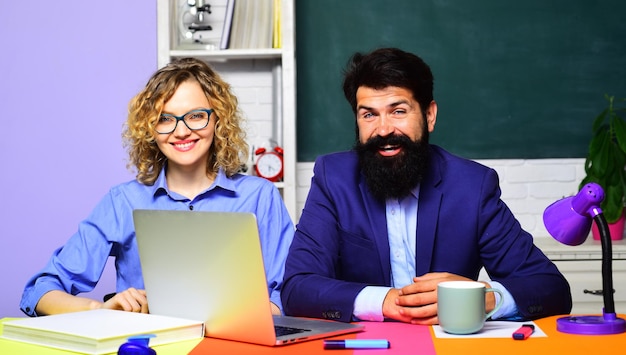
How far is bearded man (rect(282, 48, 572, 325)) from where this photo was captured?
7.23 feet

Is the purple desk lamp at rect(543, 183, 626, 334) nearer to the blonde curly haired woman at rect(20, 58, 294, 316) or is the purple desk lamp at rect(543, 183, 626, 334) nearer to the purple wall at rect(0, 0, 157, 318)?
the blonde curly haired woman at rect(20, 58, 294, 316)

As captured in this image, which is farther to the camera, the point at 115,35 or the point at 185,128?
the point at 115,35

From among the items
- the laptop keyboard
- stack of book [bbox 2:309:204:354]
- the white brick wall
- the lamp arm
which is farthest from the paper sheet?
the white brick wall

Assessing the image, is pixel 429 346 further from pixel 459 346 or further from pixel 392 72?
pixel 392 72

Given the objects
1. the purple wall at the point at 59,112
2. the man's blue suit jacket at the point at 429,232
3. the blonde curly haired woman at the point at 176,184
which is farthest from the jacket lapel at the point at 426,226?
the purple wall at the point at 59,112

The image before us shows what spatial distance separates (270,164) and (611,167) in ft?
4.71

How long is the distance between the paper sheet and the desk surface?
0.02 metres

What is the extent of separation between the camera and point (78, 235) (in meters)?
2.44

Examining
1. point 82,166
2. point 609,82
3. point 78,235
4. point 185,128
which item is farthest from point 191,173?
point 609,82

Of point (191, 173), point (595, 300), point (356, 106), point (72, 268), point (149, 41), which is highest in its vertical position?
point (149, 41)

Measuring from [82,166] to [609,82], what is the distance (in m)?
2.40

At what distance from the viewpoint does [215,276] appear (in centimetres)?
162

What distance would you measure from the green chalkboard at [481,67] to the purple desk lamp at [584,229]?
2.29 meters

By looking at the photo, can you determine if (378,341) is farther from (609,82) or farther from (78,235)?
(609,82)
